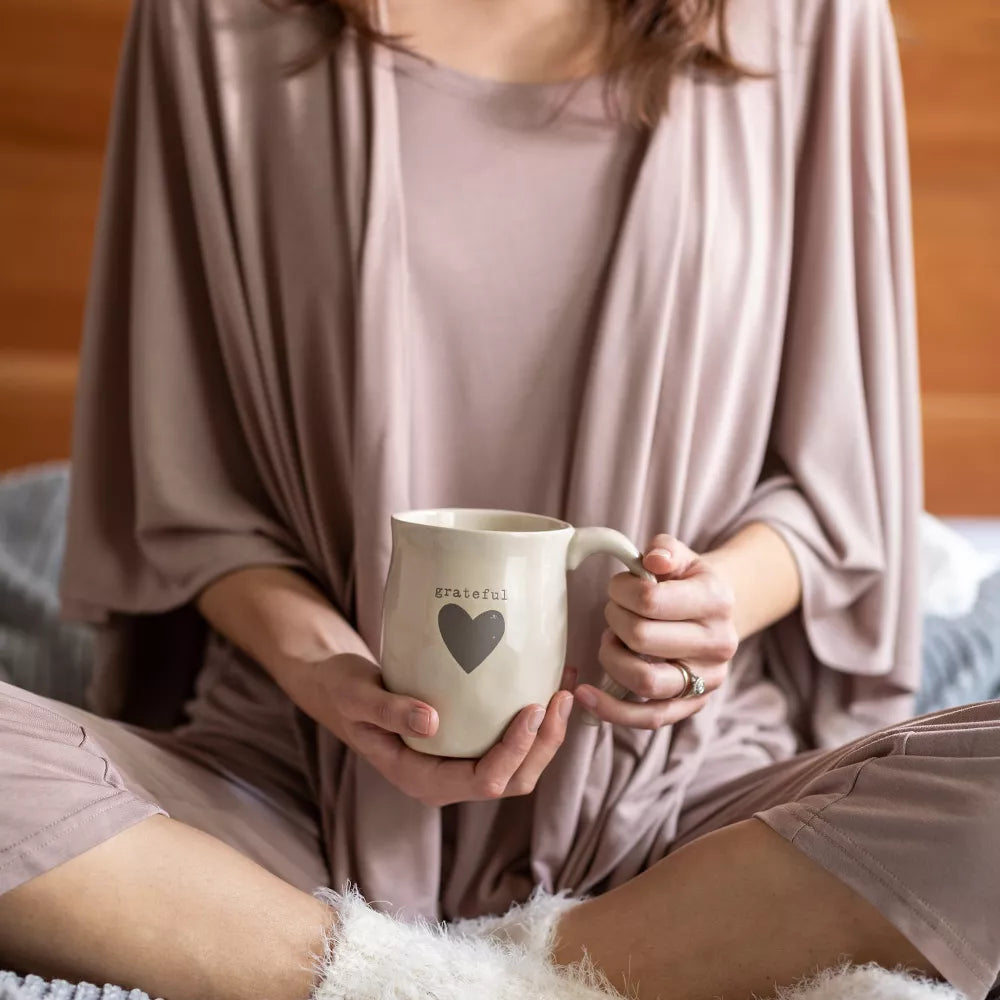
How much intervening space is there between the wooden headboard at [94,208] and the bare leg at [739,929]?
1376 millimetres

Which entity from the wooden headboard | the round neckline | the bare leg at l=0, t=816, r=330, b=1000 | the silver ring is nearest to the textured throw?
the bare leg at l=0, t=816, r=330, b=1000

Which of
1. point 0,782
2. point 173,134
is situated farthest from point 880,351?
point 0,782

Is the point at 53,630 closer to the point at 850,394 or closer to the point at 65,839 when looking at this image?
the point at 65,839

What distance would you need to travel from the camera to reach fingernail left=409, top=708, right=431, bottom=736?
2.30 ft

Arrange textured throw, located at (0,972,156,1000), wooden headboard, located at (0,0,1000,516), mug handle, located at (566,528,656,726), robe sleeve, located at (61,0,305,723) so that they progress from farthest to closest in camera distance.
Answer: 1. wooden headboard, located at (0,0,1000,516)
2. robe sleeve, located at (61,0,305,723)
3. mug handle, located at (566,528,656,726)
4. textured throw, located at (0,972,156,1000)

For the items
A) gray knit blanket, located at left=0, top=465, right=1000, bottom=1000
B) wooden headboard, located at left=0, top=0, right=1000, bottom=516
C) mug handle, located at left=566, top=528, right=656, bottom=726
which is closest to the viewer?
mug handle, located at left=566, top=528, right=656, bottom=726

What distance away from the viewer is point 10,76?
1.79m

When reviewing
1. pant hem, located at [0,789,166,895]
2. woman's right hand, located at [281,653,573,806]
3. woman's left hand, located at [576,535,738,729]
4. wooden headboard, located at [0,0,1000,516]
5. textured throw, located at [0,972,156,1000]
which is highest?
wooden headboard, located at [0,0,1000,516]

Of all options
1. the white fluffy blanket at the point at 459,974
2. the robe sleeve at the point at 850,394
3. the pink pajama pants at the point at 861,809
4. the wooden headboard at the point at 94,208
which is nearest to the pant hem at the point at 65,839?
the pink pajama pants at the point at 861,809

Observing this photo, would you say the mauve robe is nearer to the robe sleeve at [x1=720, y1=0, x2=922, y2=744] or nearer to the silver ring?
the robe sleeve at [x1=720, y1=0, x2=922, y2=744]

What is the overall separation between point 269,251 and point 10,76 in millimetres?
1047

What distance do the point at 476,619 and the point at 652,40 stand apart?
1.96ft

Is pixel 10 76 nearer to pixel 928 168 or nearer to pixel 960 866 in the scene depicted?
pixel 928 168

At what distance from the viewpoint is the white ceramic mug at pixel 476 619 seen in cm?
68
